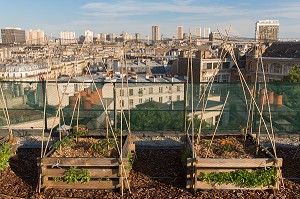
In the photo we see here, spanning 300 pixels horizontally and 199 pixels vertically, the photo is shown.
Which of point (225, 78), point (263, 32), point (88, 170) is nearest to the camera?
point (88, 170)

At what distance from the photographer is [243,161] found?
4.77 meters

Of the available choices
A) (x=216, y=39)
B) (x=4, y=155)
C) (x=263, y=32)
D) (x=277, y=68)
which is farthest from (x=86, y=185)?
(x=277, y=68)

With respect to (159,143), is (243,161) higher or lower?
higher

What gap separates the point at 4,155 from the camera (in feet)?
17.4

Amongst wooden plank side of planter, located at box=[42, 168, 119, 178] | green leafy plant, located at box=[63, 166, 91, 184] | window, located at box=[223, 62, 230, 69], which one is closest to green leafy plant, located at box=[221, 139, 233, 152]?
wooden plank side of planter, located at box=[42, 168, 119, 178]

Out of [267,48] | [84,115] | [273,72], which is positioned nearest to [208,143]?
[84,115]

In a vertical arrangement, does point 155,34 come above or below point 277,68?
above

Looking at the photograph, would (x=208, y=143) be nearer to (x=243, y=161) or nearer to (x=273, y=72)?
(x=243, y=161)

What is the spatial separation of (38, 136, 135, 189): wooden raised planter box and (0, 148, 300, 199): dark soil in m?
0.10

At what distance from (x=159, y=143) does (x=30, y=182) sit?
320 centimetres

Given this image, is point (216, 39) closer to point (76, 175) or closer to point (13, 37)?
point (76, 175)

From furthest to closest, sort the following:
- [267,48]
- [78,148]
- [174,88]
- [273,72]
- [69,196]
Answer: [267,48], [273,72], [174,88], [78,148], [69,196]

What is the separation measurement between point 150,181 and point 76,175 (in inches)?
49.2

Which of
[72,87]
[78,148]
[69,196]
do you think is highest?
[72,87]
